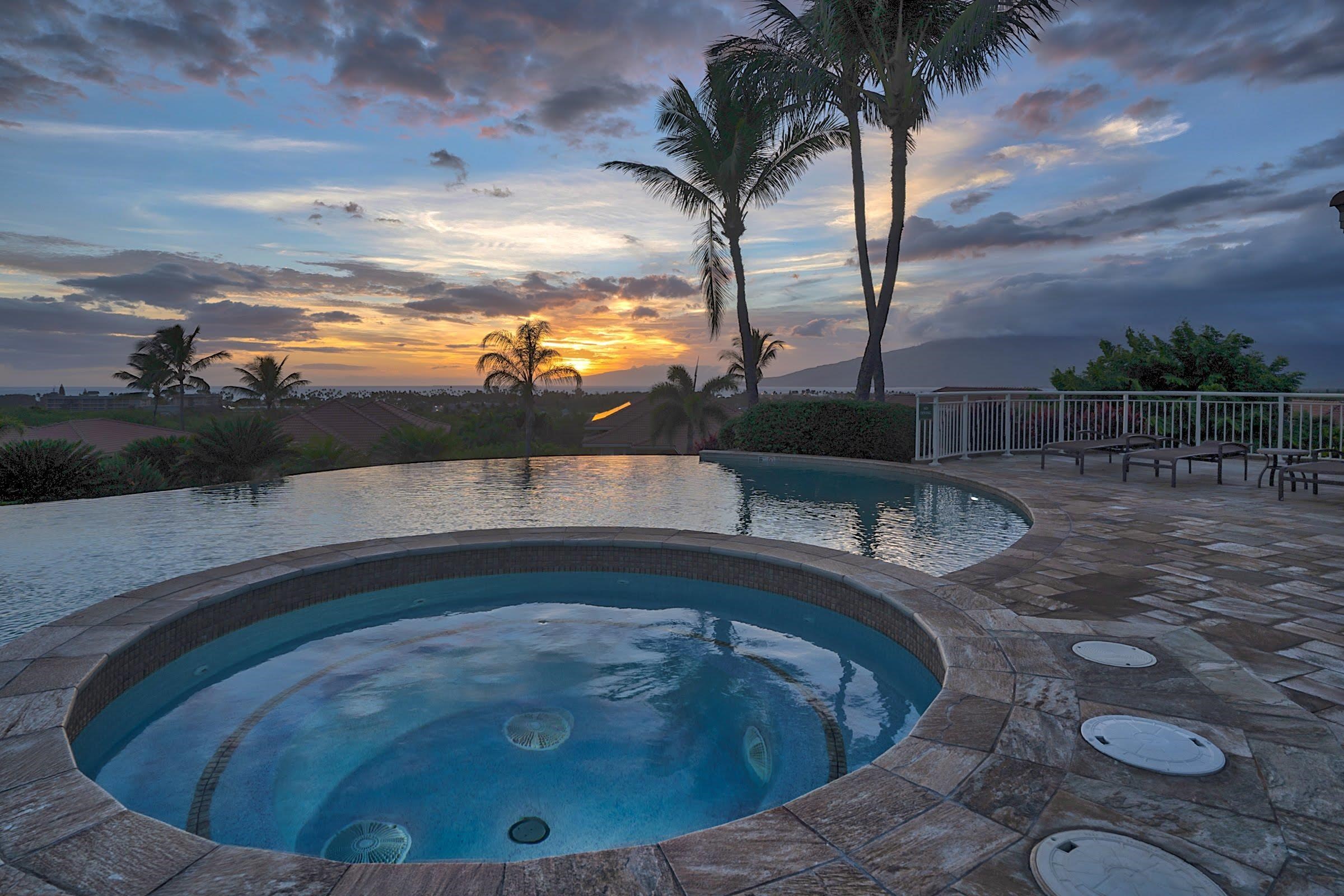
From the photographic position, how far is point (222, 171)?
12.5 meters

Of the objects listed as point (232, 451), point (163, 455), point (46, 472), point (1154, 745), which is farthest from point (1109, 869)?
point (163, 455)

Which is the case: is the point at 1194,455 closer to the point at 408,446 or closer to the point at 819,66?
the point at 819,66

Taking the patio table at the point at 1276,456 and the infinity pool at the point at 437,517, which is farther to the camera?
the patio table at the point at 1276,456

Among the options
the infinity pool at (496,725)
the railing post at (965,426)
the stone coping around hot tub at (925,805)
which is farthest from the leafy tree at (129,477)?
the railing post at (965,426)

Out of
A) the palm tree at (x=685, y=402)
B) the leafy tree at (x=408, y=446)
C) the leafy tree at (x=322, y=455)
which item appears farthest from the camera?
the leafy tree at (x=408, y=446)

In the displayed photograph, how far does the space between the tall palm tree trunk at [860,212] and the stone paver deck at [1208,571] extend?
8.62 metres

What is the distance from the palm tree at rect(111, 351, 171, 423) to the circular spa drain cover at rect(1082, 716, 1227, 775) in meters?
53.2

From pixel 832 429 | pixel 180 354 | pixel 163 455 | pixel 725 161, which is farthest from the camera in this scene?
pixel 180 354

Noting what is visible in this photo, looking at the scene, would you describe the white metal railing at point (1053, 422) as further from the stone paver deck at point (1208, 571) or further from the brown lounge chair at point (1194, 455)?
the stone paver deck at point (1208, 571)

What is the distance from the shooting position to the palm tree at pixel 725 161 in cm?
1839

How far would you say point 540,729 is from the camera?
3840 millimetres

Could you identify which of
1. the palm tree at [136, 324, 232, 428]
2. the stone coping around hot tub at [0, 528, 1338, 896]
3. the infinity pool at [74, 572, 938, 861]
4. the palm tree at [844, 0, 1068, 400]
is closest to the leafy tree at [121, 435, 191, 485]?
the infinity pool at [74, 572, 938, 861]

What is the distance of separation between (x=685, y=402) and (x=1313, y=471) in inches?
837

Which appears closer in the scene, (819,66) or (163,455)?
(819,66)
